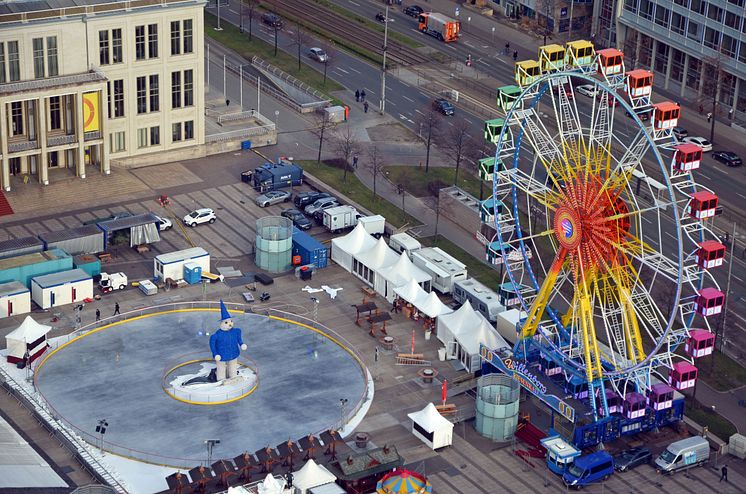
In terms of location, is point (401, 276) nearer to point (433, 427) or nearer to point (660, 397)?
point (433, 427)

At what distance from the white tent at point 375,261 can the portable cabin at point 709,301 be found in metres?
45.5

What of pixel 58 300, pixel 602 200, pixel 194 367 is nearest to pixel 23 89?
pixel 58 300

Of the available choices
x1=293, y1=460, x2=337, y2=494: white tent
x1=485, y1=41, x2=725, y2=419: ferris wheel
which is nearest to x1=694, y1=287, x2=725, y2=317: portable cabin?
x1=485, y1=41, x2=725, y2=419: ferris wheel

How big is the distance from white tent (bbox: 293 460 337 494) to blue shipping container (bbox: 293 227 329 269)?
45.3 metres

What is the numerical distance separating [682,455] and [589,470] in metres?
9.12

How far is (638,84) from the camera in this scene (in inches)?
5812

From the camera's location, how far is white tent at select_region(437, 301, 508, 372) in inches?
6590

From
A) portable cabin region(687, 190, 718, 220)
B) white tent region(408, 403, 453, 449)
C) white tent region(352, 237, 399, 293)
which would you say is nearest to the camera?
portable cabin region(687, 190, 718, 220)

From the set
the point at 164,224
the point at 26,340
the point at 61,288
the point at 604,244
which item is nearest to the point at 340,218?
the point at 164,224

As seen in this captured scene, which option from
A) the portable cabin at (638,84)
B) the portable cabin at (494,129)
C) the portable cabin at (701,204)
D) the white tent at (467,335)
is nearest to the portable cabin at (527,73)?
the portable cabin at (494,129)

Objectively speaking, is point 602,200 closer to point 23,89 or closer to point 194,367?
point 194,367

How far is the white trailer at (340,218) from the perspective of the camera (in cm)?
19650

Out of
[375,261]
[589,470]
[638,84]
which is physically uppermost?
[638,84]

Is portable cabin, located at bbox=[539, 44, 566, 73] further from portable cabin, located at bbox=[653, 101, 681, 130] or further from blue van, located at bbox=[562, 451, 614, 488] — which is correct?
blue van, located at bbox=[562, 451, 614, 488]
